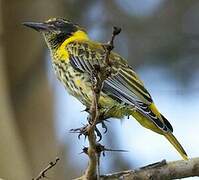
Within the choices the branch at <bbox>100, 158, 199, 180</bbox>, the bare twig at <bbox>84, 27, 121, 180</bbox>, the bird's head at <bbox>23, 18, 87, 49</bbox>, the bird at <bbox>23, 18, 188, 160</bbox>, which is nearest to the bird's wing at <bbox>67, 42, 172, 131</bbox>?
the bird at <bbox>23, 18, 188, 160</bbox>

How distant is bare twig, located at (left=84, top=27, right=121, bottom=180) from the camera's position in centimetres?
256

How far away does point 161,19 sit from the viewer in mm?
8047

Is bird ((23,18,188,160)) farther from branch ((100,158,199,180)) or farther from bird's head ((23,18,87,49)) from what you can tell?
branch ((100,158,199,180))

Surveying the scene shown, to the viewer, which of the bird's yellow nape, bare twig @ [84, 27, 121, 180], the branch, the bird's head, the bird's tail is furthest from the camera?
the bird's head

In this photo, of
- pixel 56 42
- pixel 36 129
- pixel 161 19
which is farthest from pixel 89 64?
pixel 161 19

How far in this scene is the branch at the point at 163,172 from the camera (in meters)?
3.09

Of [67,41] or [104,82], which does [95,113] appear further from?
[67,41]

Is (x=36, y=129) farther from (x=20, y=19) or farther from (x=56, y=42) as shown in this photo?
(x=56, y=42)

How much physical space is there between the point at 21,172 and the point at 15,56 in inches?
47.2

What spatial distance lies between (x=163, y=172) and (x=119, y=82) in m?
1.01

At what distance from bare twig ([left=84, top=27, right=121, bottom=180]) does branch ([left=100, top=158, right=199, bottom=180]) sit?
0.69 ft

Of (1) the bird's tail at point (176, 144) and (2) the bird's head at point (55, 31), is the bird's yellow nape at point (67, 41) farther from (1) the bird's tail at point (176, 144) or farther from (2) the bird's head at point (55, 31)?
(1) the bird's tail at point (176, 144)

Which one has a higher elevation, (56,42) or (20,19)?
(20,19)

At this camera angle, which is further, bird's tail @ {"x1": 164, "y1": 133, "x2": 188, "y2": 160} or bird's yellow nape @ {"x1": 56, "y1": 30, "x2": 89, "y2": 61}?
bird's yellow nape @ {"x1": 56, "y1": 30, "x2": 89, "y2": 61}
